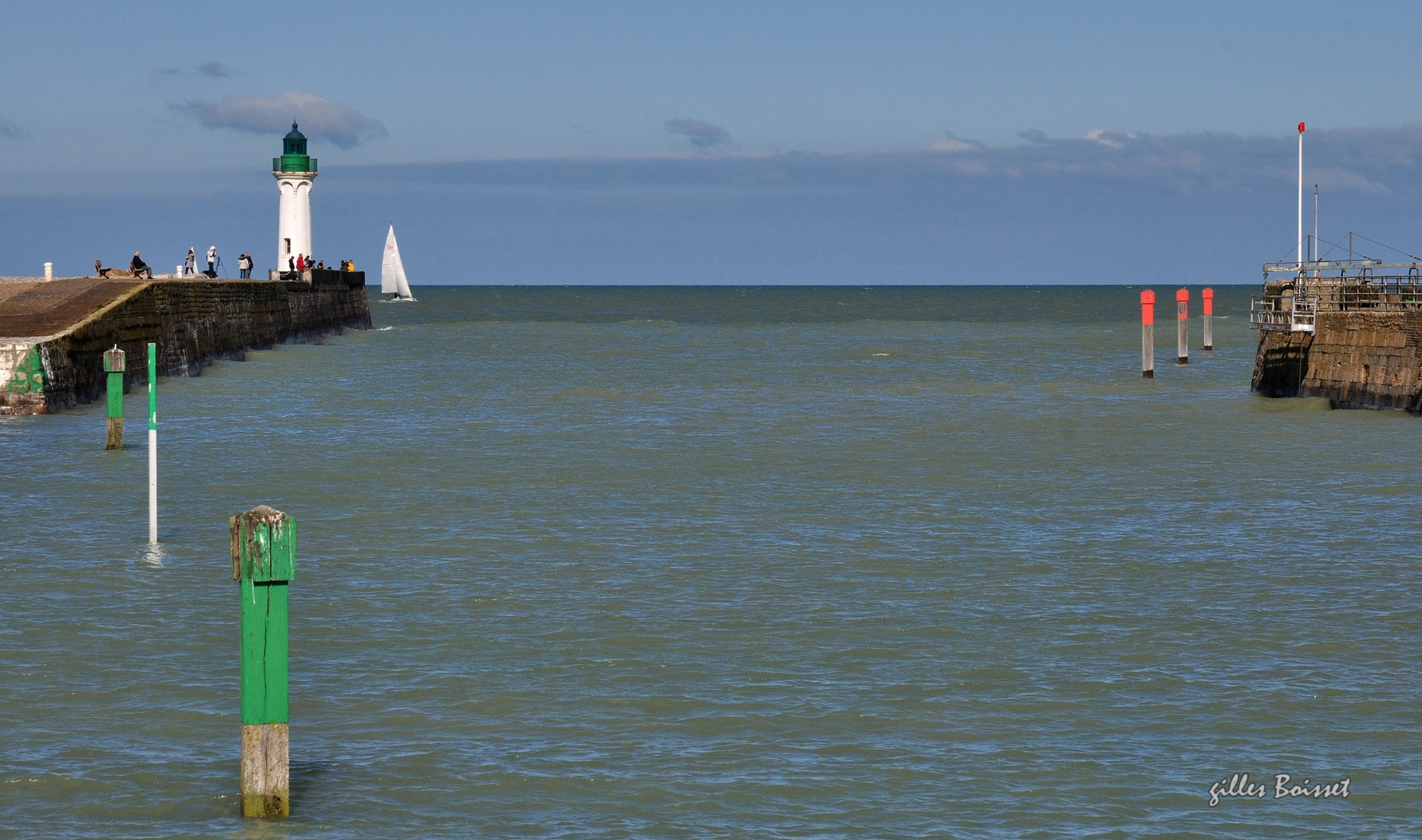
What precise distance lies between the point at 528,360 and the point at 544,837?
158 ft

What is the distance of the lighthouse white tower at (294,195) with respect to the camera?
7256 centimetres

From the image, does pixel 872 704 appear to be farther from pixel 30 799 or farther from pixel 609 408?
pixel 609 408

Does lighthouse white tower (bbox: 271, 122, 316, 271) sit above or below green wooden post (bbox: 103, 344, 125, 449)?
above

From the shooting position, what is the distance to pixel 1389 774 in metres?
9.57

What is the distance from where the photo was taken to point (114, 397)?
85.2 ft

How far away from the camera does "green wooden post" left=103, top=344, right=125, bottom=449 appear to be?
25.6 meters

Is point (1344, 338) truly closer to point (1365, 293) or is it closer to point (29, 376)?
point (1365, 293)

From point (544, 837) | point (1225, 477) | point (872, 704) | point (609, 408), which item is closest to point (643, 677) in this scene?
point (872, 704)

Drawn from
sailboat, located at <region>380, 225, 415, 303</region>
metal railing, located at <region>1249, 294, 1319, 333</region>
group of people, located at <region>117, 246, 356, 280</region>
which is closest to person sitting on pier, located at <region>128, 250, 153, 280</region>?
group of people, located at <region>117, 246, 356, 280</region>

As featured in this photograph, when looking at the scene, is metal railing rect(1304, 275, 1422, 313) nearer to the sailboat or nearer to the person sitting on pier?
the person sitting on pier

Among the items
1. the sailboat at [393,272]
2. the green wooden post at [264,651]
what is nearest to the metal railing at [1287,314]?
the green wooden post at [264,651]

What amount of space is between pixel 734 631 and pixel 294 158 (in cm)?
6383

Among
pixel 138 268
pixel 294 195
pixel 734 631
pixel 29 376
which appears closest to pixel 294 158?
pixel 294 195

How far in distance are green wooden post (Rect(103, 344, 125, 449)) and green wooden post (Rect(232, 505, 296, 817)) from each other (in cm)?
1823
